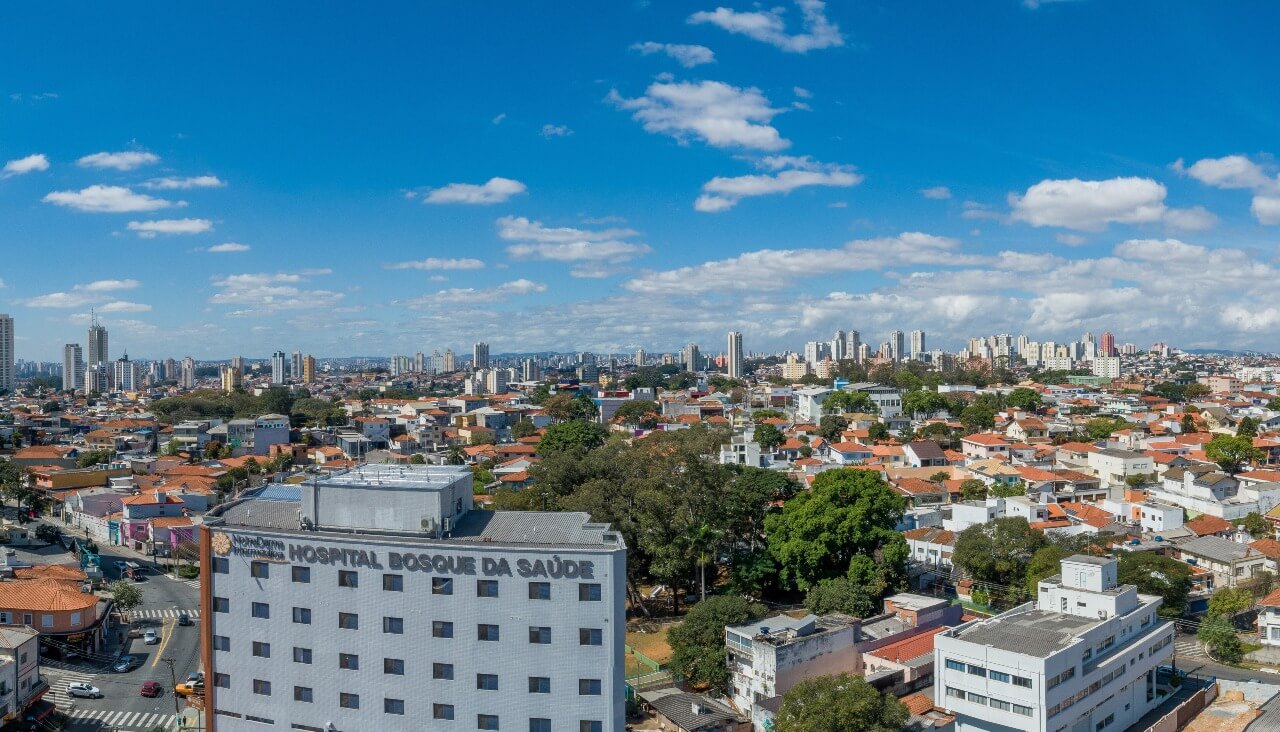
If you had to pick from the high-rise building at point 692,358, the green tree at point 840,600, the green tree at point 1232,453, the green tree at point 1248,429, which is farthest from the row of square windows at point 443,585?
the high-rise building at point 692,358

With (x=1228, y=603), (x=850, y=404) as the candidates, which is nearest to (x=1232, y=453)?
(x=1228, y=603)

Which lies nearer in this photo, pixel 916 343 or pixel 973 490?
pixel 973 490

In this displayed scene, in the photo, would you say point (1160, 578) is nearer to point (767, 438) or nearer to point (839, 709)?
point (839, 709)

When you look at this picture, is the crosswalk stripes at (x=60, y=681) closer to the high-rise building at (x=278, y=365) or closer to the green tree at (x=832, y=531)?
the green tree at (x=832, y=531)

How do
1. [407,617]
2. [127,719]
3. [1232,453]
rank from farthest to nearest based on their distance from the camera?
[1232,453] < [127,719] < [407,617]

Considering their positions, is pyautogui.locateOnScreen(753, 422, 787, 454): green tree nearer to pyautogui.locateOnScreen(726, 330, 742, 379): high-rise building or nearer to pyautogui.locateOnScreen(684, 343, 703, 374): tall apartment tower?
pyautogui.locateOnScreen(726, 330, 742, 379): high-rise building
